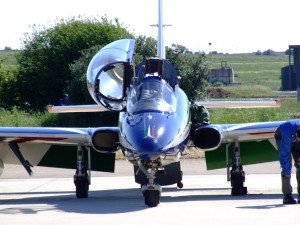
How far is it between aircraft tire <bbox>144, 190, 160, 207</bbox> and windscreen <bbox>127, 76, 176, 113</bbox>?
1449 millimetres

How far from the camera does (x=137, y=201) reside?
611 inches

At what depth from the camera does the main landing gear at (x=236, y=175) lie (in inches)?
672

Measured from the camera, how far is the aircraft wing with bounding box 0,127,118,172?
16.7 meters

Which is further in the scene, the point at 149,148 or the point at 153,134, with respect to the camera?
the point at 153,134

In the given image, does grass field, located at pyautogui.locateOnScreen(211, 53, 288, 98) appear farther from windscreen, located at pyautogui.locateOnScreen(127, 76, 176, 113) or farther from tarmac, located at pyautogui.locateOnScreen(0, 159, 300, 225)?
windscreen, located at pyautogui.locateOnScreen(127, 76, 176, 113)

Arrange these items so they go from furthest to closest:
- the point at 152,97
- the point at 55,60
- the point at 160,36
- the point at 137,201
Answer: the point at 55,60 → the point at 160,36 → the point at 137,201 → the point at 152,97

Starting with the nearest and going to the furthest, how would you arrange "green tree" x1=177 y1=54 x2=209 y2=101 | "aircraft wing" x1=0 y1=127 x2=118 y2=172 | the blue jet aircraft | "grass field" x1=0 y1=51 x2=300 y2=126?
the blue jet aircraft, "aircraft wing" x1=0 y1=127 x2=118 y2=172, "grass field" x1=0 y1=51 x2=300 y2=126, "green tree" x1=177 y1=54 x2=209 y2=101

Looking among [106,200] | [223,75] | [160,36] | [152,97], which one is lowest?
[106,200]

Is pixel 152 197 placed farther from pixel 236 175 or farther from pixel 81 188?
pixel 236 175

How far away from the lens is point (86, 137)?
54.2 ft

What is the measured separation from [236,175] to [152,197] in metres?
3.52

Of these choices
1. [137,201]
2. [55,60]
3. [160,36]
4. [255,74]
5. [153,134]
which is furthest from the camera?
[255,74]

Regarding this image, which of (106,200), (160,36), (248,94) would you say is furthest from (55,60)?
(248,94)

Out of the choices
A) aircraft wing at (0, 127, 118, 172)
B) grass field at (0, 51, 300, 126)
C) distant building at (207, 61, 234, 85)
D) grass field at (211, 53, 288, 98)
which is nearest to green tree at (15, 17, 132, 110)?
grass field at (0, 51, 300, 126)
